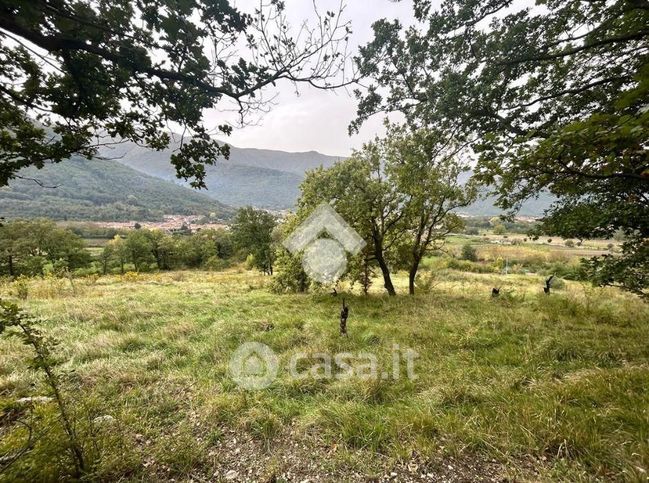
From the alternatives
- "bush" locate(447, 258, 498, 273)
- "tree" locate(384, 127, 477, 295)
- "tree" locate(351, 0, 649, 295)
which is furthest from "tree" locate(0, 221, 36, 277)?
"bush" locate(447, 258, 498, 273)

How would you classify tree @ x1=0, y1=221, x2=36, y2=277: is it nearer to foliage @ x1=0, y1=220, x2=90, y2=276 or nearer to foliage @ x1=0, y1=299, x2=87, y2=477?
foliage @ x1=0, y1=220, x2=90, y2=276

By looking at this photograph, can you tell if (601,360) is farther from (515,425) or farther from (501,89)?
(501,89)

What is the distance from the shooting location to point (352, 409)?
410 cm

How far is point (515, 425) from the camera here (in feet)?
11.2

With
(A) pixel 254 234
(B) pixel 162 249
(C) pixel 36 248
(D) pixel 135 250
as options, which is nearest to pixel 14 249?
(C) pixel 36 248

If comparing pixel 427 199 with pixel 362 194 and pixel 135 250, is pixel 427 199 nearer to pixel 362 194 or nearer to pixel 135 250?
pixel 362 194

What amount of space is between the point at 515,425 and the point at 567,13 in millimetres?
6864

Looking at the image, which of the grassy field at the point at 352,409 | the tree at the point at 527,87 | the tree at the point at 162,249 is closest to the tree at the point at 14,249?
the tree at the point at 162,249

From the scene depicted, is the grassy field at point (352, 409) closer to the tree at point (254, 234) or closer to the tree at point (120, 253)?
the tree at point (254, 234)

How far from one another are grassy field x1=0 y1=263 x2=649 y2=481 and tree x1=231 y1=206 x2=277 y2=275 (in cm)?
3354

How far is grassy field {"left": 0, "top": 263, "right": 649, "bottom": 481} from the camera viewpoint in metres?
3.01

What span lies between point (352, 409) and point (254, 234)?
131 feet

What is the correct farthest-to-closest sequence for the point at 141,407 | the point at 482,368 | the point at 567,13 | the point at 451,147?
the point at 451,147 → the point at 482,368 → the point at 567,13 → the point at 141,407

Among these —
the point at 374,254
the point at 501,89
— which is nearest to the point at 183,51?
the point at 501,89
